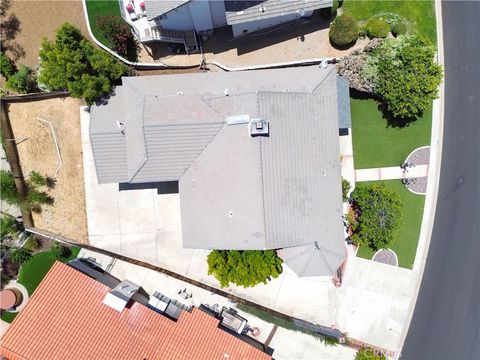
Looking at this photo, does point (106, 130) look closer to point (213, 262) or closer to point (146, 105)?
point (146, 105)

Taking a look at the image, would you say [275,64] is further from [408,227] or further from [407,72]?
[408,227]

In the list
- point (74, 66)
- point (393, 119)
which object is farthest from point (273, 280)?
point (74, 66)

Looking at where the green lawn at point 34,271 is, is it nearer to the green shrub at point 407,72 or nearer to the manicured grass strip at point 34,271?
the manicured grass strip at point 34,271

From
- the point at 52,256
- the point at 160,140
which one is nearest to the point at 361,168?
the point at 160,140

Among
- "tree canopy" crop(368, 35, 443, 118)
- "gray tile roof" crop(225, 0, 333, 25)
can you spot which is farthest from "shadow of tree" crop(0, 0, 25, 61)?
"tree canopy" crop(368, 35, 443, 118)

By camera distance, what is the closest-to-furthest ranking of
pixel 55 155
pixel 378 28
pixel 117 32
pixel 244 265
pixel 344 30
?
pixel 244 265, pixel 117 32, pixel 344 30, pixel 378 28, pixel 55 155

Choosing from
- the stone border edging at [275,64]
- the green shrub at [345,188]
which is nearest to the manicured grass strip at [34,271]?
the stone border edging at [275,64]
